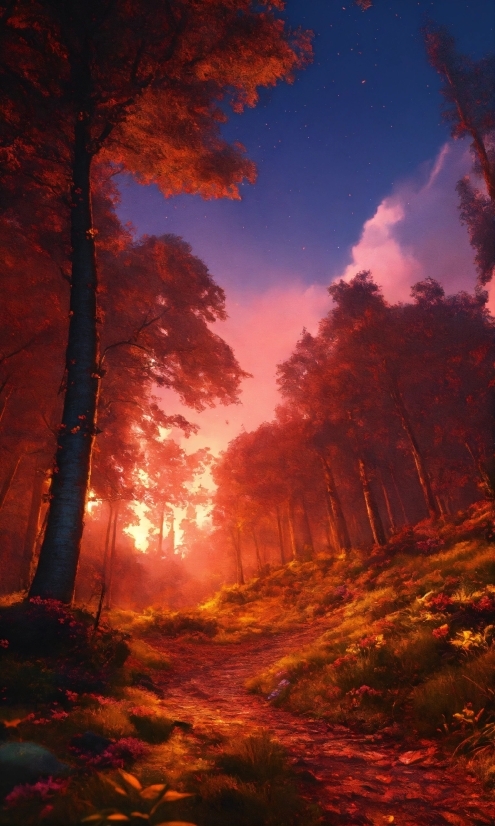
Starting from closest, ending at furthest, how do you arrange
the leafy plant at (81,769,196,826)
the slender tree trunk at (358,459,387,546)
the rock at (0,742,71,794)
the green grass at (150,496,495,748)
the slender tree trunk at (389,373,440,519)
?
the leafy plant at (81,769,196,826) < the rock at (0,742,71,794) < the green grass at (150,496,495,748) < the slender tree trunk at (389,373,440,519) < the slender tree trunk at (358,459,387,546)

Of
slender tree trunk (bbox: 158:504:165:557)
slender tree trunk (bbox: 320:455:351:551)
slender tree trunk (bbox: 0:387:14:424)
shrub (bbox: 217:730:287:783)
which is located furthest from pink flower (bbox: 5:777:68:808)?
slender tree trunk (bbox: 158:504:165:557)

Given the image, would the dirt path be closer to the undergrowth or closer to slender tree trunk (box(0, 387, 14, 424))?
the undergrowth

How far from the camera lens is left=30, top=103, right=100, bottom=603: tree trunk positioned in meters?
6.73

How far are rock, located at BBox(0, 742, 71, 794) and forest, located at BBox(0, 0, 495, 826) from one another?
0.02 meters

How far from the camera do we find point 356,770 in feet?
12.2

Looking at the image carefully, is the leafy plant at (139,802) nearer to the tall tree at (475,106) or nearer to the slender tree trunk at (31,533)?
the slender tree trunk at (31,533)

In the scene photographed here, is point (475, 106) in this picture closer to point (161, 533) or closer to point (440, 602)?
point (440, 602)

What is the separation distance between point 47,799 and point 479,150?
853 inches

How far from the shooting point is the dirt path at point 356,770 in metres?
2.93

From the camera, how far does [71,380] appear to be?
7820 mm

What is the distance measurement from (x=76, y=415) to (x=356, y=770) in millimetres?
6818

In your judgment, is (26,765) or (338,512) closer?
(26,765)

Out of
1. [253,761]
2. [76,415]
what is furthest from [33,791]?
[76,415]

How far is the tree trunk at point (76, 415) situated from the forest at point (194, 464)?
43mm
